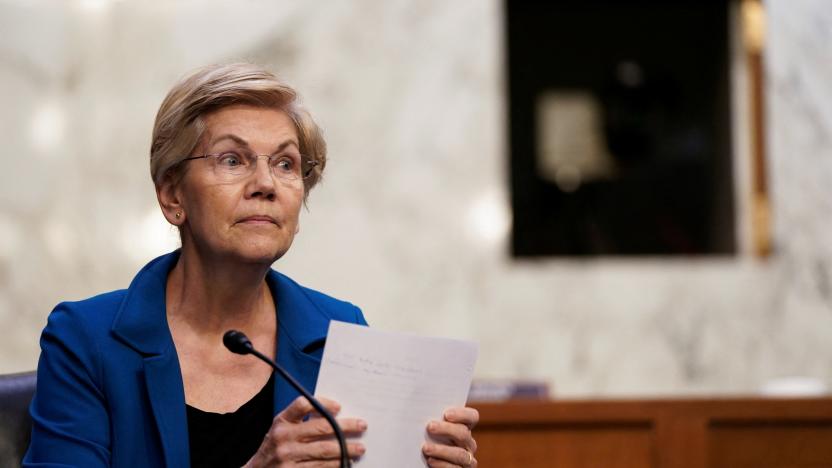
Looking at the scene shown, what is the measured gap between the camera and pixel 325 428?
1.95 metres

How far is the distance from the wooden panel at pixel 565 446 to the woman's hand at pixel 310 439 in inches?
74.4

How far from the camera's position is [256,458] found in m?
2.04

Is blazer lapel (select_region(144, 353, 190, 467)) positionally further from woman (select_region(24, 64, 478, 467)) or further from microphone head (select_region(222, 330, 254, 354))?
microphone head (select_region(222, 330, 254, 354))

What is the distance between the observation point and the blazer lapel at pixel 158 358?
A: 2.20 meters

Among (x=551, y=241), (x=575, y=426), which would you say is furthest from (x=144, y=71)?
(x=575, y=426)

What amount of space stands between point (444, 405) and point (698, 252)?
11.0 ft

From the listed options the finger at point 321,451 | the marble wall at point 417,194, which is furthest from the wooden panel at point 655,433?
the finger at point 321,451

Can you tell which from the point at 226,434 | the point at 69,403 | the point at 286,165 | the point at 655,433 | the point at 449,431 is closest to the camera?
the point at 449,431

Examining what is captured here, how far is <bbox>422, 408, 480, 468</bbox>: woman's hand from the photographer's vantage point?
2.04 m

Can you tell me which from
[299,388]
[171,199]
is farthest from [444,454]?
[171,199]

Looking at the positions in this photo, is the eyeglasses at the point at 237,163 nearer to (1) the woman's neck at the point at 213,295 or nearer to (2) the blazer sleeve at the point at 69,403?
(1) the woman's neck at the point at 213,295

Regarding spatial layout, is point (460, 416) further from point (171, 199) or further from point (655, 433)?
point (655, 433)

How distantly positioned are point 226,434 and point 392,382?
1.68 ft

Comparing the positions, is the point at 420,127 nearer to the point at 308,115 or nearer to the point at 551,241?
the point at 551,241
